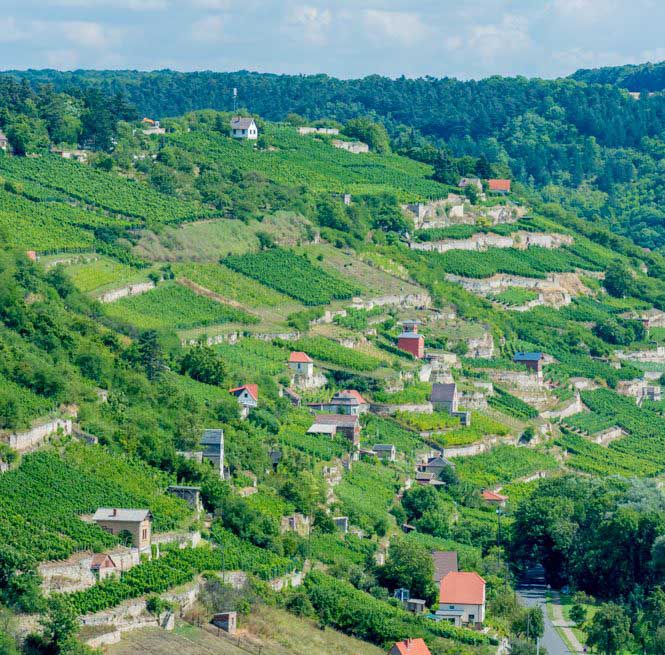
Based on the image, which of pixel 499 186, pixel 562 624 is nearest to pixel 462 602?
pixel 562 624

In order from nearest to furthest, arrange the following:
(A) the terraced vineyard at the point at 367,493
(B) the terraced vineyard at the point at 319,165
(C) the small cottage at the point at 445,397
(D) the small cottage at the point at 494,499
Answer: (A) the terraced vineyard at the point at 367,493 → (D) the small cottage at the point at 494,499 → (C) the small cottage at the point at 445,397 → (B) the terraced vineyard at the point at 319,165

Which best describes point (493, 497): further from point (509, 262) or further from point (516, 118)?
point (516, 118)

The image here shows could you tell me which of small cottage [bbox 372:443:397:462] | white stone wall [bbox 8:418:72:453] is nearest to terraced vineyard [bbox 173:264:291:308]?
small cottage [bbox 372:443:397:462]

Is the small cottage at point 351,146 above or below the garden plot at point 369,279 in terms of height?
above

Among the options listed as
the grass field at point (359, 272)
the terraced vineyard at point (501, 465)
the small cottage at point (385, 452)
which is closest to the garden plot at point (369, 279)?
the grass field at point (359, 272)

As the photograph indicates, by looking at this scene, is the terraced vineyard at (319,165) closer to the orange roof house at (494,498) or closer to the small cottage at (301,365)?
the small cottage at (301,365)

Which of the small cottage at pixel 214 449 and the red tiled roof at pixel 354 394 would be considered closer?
the small cottage at pixel 214 449

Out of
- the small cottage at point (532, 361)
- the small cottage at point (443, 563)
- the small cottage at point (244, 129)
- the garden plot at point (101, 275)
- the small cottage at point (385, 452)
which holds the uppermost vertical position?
the small cottage at point (244, 129)
